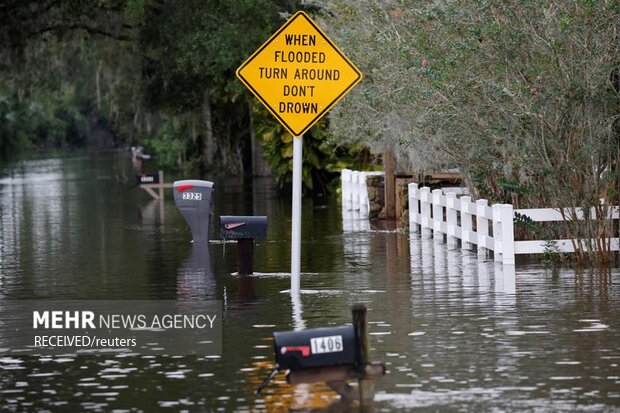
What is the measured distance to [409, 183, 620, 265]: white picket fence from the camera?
797 inches

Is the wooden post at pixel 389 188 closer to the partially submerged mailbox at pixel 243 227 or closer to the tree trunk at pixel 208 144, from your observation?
the partially submerged mailbox at pixel 243 227

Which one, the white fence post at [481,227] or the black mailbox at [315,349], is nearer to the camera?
the black mailbox at [315,349]

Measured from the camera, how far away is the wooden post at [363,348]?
33.3 ft

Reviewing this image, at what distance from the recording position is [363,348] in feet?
33.8

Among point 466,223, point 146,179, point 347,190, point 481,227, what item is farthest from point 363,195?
point 481,227

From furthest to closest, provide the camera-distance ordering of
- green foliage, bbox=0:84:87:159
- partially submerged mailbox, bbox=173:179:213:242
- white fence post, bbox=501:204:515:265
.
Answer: green foliage, bbox=0:84:87:159 < partially submerged mailbox, bbox=173:179:213:242 < white fence post, bbox=501:204:515:265

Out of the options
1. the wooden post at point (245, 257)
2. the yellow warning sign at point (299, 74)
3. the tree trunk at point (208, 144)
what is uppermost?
the tree trunk at point (208, 144)

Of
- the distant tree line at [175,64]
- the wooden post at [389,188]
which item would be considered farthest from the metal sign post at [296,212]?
the wooden post at [389,188]

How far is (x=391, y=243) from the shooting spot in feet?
81.5

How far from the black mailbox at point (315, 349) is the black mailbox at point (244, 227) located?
8.51m

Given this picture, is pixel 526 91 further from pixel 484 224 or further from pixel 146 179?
pixel 146 179

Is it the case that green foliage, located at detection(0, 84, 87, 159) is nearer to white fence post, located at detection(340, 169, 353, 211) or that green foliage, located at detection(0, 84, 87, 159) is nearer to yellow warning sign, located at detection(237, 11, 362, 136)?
white fence post, located at detection(340, 169, 353, 211)

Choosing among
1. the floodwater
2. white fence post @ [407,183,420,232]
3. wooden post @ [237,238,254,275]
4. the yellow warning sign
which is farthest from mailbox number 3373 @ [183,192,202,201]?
the yellow warning sign

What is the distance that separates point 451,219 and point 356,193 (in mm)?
10890
